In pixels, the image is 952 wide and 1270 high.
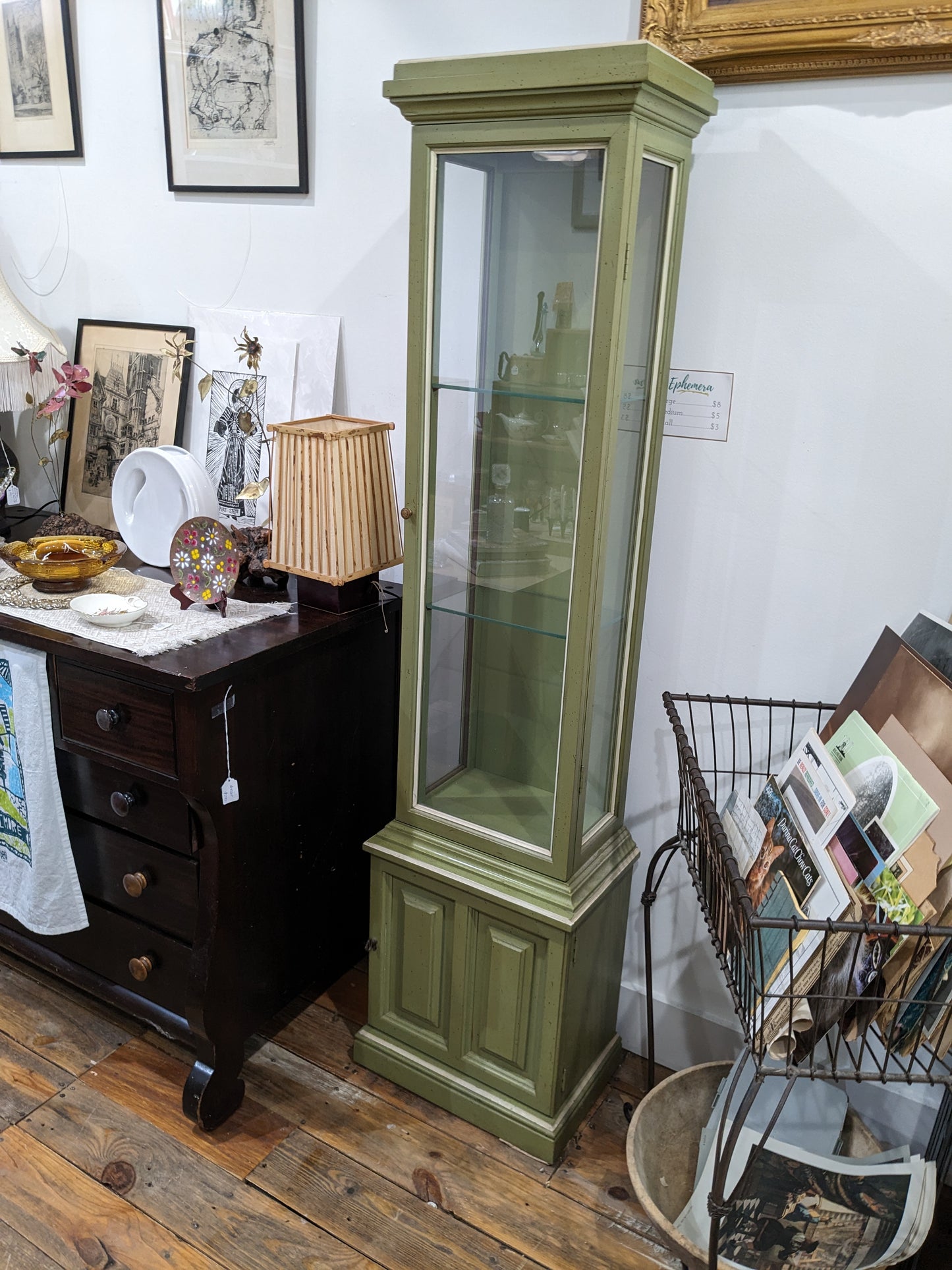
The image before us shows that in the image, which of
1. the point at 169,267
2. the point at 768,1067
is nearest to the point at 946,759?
the point at 768,1067

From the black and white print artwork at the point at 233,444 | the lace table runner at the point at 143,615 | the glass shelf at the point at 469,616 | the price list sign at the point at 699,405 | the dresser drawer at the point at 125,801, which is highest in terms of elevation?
the price list sign at the point at 699,405

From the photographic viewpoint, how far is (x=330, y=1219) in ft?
5.52

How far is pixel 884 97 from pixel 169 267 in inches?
61.3

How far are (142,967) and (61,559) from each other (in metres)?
0.81

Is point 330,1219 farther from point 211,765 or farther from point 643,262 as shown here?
point 643,262

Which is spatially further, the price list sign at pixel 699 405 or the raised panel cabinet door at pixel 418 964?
the raised panel cabinet door at pixel 418 964

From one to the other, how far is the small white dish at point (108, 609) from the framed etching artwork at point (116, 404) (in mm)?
650

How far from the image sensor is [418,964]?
1905 mm

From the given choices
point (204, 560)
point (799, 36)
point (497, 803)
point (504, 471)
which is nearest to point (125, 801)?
point (204, 560)

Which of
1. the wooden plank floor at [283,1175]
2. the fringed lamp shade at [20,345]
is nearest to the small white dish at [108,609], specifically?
the fringed lamp shade at [20,345]

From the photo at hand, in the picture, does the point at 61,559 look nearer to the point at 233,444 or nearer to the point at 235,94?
the point at 233,444

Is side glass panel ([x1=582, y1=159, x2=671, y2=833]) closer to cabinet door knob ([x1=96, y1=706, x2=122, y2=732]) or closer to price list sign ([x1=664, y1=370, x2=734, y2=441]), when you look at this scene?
price list sign ([x1=664, y1=370, x2=734, y2=441])

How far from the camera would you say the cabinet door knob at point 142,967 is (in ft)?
6.14

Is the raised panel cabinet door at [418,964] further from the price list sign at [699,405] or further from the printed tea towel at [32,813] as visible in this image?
the price list sign at [699,405]
